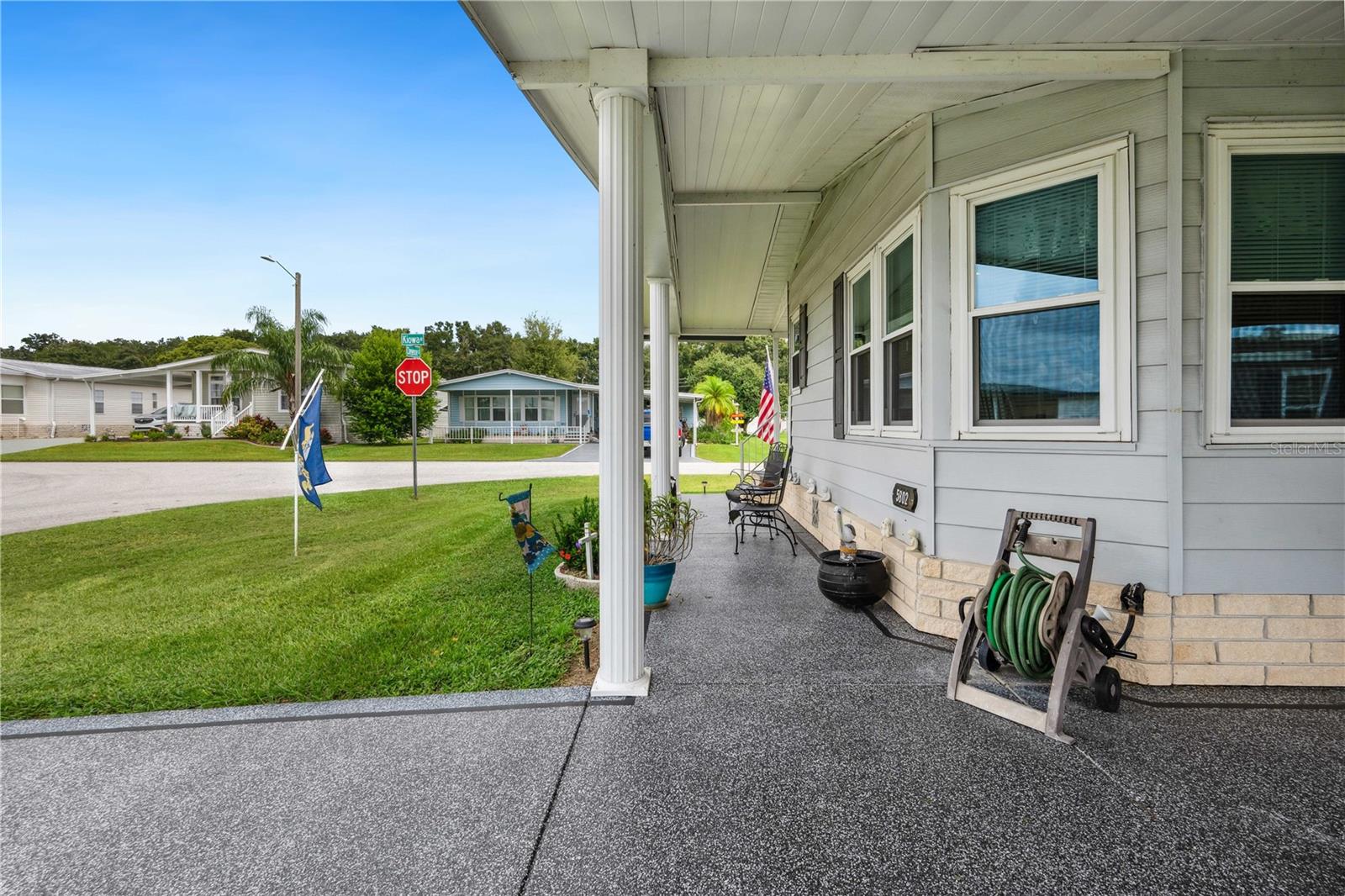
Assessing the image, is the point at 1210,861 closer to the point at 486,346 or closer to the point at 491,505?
the point at 491,505

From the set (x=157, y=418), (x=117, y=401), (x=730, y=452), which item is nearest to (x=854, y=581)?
(x=730, y=452)

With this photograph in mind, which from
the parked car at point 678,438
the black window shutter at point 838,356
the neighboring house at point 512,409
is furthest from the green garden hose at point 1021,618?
the neighboring house at point 512,409

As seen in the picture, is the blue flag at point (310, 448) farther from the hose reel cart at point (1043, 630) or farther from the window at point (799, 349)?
the hose reel cart at point (1043, 630)

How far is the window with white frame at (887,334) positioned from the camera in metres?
3.47

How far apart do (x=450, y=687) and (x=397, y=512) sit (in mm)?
6354

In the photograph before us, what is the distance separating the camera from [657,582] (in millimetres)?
3867

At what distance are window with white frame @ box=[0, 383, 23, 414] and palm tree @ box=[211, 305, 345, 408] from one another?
20.2 ft

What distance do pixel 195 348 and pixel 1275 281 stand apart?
143ft

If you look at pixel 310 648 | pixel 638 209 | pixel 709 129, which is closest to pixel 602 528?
pixel 638 209

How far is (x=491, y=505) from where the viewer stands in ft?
29.3

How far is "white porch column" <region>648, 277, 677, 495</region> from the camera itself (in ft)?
20.0

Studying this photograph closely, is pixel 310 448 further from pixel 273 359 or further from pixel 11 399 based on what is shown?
pixel 11 399

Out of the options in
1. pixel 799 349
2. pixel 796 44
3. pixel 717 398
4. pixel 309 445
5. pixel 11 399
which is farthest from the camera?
pixel 717 398

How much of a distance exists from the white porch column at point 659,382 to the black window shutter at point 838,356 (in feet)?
6.00
